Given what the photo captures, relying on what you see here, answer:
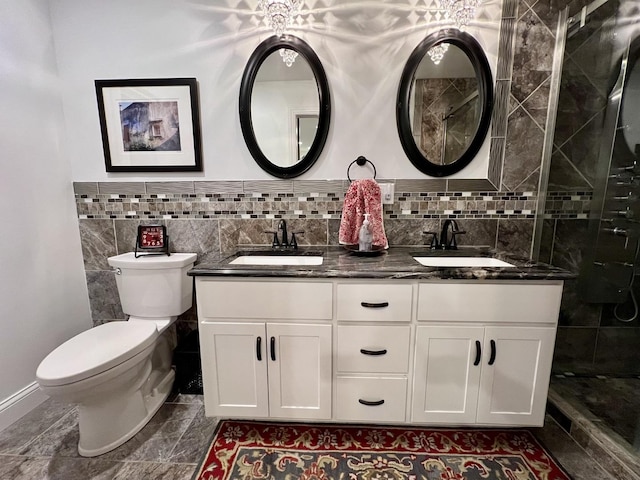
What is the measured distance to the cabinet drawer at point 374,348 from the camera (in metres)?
1.24

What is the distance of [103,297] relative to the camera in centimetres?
182

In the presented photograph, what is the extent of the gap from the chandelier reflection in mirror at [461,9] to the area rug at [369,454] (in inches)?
81.6

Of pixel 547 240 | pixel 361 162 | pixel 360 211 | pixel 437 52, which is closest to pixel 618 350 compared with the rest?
pixel 547 240

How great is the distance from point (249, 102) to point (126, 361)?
143 cm

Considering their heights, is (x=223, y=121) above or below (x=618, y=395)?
above

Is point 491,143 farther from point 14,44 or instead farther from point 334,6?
point 14,44

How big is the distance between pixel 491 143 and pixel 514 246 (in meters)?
0.61

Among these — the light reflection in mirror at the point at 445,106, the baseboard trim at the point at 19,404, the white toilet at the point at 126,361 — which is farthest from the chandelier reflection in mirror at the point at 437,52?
the baseboard trim at the point at 19,404

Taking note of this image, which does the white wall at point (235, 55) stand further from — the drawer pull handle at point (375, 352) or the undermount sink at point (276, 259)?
the drawer pull handle at point (375, 352)

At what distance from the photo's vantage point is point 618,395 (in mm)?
1506

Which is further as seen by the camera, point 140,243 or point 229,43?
point 140,243

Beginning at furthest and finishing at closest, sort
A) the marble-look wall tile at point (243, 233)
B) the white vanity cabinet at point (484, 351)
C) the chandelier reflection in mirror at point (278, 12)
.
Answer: the marble-look wall tile at point (243, 233), the chandelier reflection in mirror at point (278, 12), the white vanity cabinet at point (484, 351)

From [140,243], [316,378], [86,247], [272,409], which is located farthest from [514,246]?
[86,247]

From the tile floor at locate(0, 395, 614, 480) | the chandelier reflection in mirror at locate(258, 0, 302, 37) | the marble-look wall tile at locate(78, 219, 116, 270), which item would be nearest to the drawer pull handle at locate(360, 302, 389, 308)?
the tile floor at locate(0, 395, 614, 480)
